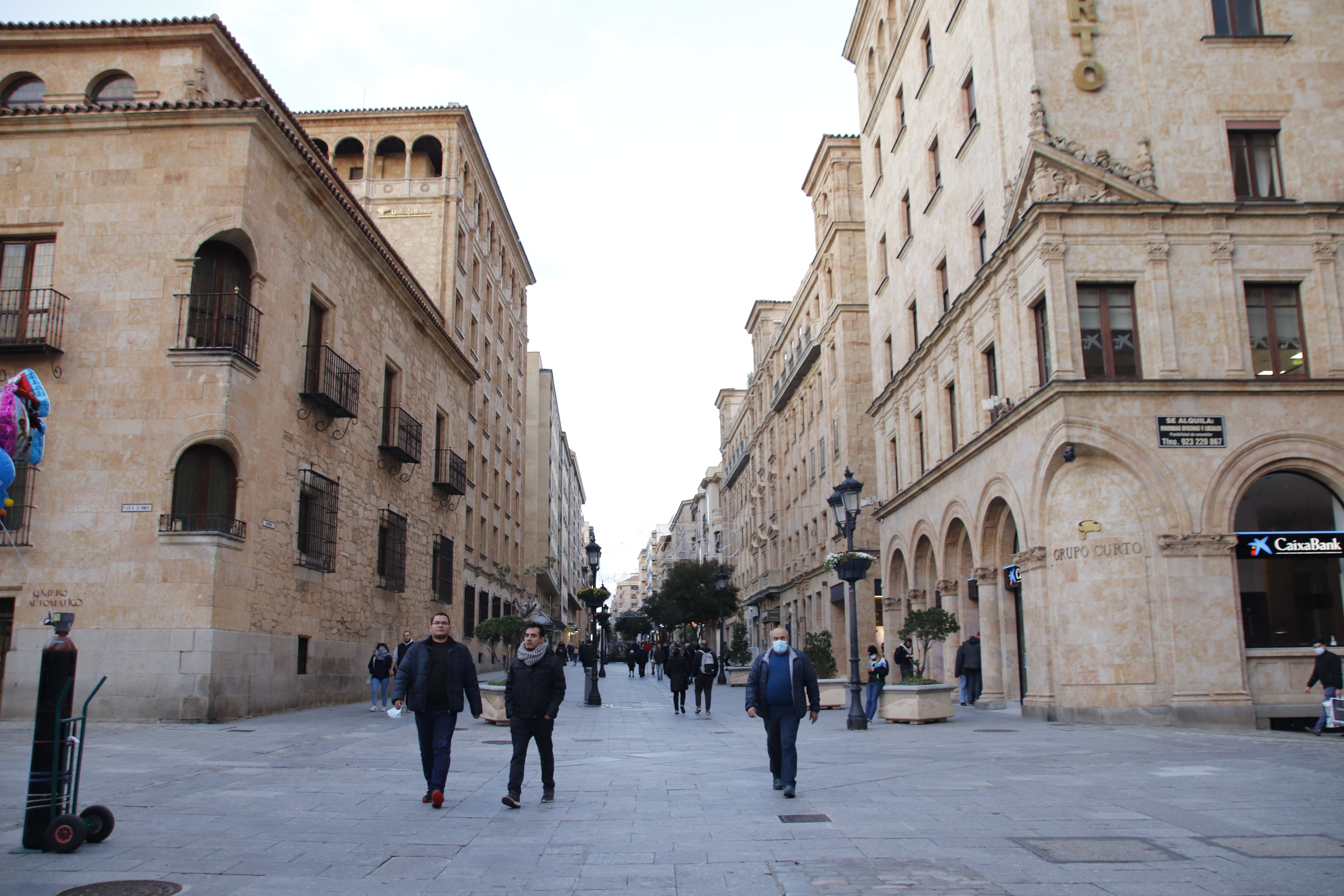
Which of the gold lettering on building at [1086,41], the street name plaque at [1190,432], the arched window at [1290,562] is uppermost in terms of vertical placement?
the gold lettering on building at [1086,41]

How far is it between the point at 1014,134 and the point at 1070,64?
1687 millimetres

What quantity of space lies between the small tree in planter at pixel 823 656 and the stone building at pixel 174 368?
13321mm

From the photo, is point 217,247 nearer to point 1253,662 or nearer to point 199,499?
point 199,499

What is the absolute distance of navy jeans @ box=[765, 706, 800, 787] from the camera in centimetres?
968

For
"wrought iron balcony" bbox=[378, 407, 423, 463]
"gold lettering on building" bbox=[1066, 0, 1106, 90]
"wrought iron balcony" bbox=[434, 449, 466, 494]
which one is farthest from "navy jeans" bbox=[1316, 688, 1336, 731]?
"wrought iron balcony" bbox=[434, 449, 466, 494]

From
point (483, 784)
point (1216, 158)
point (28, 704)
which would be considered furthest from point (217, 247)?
point (1216, 158)

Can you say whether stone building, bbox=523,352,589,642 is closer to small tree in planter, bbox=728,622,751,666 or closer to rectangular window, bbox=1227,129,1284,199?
small tree in planter, bbox=728,622,751,666

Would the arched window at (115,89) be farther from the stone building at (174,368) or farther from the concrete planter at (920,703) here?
the concrete planter at (920,703)

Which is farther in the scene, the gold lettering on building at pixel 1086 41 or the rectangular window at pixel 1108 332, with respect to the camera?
the gold lettering on building at pixel 1086 41

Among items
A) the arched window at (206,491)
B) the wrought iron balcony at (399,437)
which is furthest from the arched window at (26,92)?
the wrought iron balcony at (399,437)

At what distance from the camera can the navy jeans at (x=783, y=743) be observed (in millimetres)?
9680

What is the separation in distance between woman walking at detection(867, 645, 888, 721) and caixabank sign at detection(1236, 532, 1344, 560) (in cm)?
719

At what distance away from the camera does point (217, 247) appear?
747 inches

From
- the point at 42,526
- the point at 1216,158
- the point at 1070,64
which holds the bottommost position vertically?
the point at 42,526
